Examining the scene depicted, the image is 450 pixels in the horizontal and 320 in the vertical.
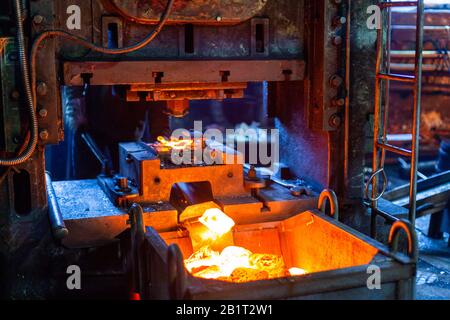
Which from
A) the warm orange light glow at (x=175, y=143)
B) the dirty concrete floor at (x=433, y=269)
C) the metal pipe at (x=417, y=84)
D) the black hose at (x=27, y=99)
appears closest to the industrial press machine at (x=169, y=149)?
the black hose at (x=27, y=99)

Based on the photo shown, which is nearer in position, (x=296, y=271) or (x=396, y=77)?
(x=296, y=271)

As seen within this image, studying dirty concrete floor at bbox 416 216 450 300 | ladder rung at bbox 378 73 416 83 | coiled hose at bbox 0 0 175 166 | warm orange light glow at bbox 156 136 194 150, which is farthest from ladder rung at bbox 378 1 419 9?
dirty concrete floor at bbox 416 216 450 300

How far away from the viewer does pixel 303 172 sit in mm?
5191

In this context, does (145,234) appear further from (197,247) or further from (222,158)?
(222,158)

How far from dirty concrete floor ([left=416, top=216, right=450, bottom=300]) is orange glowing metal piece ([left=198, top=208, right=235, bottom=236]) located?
158cm

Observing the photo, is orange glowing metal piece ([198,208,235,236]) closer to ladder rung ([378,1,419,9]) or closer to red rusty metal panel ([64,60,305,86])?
red rusty metal panel ([64,60,305,86])

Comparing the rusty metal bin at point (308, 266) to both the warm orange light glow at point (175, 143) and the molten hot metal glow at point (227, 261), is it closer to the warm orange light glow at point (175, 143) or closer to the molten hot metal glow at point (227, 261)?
the molten hot metal glow at point (227, 261)

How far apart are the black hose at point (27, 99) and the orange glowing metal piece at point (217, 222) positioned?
1256 mm

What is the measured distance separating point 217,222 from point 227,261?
30 cm

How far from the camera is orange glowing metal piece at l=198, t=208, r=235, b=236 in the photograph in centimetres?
429

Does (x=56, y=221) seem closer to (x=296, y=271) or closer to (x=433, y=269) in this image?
(x=296, y=271)

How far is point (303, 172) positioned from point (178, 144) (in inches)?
42.2

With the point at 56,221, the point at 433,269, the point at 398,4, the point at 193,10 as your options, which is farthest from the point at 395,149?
the point at 56,221

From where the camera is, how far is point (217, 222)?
14.1 ft
